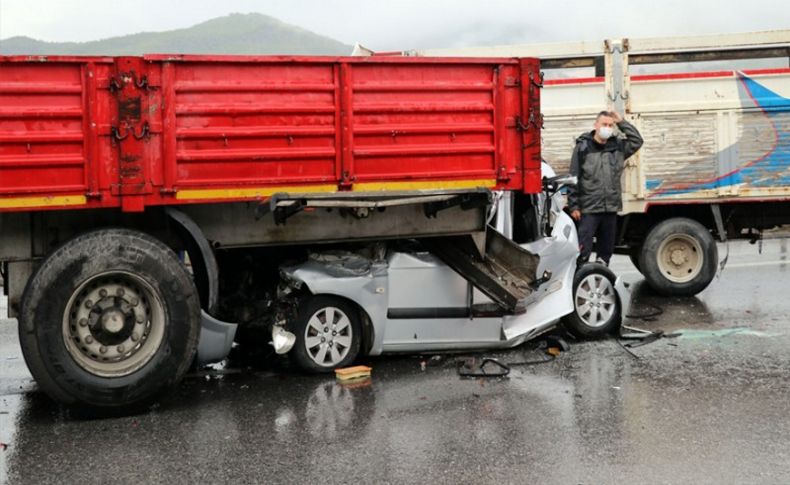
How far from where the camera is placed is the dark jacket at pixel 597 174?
8500 millimetres

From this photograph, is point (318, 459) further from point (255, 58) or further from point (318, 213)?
point (255, 58)

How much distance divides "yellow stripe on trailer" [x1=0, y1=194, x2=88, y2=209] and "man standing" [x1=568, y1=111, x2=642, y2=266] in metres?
4.74

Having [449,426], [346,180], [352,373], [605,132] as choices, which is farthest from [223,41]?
A: [449,426]

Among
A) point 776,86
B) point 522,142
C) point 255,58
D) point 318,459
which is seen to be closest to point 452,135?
point 522,142

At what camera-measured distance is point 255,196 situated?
6.03 metres

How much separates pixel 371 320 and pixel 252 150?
153cm

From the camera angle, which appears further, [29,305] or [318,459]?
[29,305]

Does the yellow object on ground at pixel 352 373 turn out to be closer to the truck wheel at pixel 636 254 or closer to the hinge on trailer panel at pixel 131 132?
the hinge on trailer panel at pixel 131 132

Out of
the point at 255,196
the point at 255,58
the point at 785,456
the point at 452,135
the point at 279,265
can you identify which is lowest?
the point at 785,456

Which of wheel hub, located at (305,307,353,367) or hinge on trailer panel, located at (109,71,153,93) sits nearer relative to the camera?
hinge on trailer panel, located at (109,71,153,93)

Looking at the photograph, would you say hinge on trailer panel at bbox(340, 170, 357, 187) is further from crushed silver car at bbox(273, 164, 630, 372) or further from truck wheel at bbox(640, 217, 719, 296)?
truck wheel at bbox(640, 217, 719, 296)

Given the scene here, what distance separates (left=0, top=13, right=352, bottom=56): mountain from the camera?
41.8m

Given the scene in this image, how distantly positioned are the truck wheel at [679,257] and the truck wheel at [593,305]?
2.68 meters

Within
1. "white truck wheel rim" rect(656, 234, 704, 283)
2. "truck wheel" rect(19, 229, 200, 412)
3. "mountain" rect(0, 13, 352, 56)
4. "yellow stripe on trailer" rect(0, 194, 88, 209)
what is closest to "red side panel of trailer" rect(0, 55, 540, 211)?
"yellow stripe on trailer" rect(0, 194, 88, 209)
